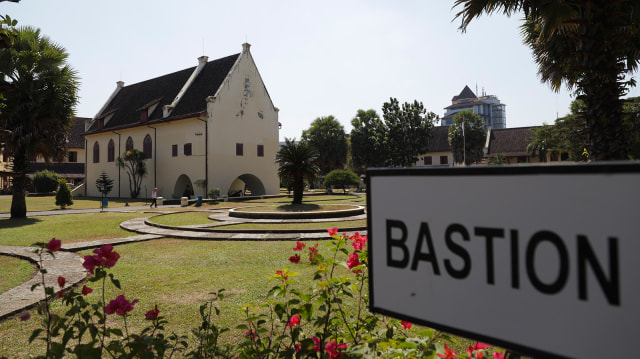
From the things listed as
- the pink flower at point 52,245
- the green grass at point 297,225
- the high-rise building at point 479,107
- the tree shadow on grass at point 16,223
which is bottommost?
the green grass at point 297,225

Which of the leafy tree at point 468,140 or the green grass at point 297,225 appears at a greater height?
the leafy tree at point 468,140

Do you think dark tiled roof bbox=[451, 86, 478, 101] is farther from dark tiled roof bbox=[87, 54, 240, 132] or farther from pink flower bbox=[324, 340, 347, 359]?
pink flower bbox=[324, 340, 347, 359]

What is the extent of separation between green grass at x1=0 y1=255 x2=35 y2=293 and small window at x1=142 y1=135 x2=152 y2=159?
31.7 m

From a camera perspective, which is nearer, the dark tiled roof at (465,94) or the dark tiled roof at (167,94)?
the dark tiled roof at (167,94)

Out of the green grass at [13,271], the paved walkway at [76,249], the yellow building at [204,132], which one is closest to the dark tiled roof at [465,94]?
the yellow building at [204,132]

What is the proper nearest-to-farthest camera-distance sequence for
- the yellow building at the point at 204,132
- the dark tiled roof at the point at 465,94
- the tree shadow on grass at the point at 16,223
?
1. the tree shadow on grass at the point at 16,223
2. the yellow building at the point at 204,132
3. the dark tiled roof at the point at 465,94

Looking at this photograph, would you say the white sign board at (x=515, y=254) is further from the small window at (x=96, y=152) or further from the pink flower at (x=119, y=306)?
the small window at (x=96, y=152)

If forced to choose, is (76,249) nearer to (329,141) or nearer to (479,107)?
(329,141)

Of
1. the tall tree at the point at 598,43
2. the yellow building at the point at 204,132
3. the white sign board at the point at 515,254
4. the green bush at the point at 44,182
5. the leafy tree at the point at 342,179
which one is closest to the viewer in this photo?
the white sign board at the point at 515,254

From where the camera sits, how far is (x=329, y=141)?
59.0 metres

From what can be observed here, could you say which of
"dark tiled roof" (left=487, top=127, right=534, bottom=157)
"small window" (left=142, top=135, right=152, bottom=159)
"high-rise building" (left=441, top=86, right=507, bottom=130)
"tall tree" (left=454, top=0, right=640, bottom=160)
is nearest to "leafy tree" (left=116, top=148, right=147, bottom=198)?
"small window" (left=142, top=135, right=152, bottom=159)

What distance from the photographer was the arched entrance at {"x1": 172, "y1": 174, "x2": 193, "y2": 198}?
1422 inches

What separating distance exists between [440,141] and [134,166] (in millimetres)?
50783

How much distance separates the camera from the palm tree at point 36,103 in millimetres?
17016
